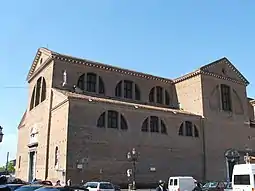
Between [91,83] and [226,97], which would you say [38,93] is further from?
[226,97]

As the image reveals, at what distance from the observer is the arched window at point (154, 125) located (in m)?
37.1

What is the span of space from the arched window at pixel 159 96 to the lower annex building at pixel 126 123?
0.14 meters

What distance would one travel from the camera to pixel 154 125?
37.8 metres

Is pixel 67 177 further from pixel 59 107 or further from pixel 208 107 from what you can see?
pixel 208 107

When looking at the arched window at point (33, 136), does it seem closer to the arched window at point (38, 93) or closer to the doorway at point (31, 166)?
the doorway at point (31, 166)

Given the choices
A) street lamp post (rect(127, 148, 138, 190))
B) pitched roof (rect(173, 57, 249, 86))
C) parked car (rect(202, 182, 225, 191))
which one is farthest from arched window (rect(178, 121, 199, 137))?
parked car (rect(202, 182, 225, 191))

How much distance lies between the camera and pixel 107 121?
113ft

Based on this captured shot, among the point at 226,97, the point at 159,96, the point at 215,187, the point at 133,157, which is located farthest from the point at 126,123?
the point at 226,97

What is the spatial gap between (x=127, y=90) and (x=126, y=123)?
8.91 m

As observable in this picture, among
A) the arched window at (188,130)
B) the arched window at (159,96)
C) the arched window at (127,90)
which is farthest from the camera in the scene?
the arched window at (159,96)

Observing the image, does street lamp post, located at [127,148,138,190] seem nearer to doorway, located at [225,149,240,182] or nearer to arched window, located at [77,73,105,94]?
arched window, located at [77,73,105,94]

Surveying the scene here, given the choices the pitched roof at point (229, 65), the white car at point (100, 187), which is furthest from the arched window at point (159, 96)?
the white car at point (100, 187)

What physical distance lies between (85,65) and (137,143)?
1161cm

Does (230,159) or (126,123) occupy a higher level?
(126,123)
